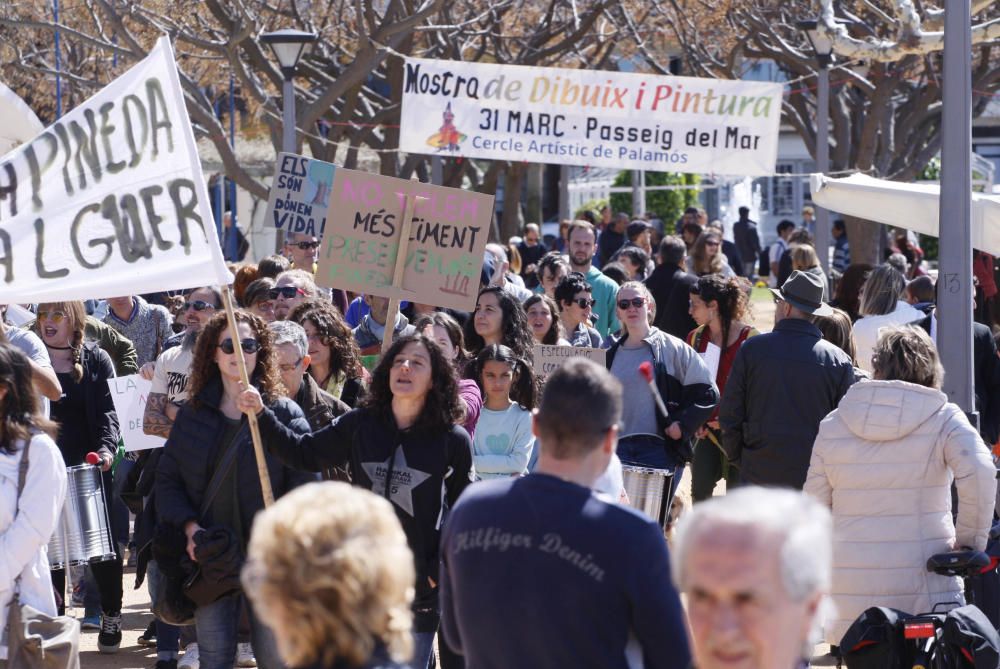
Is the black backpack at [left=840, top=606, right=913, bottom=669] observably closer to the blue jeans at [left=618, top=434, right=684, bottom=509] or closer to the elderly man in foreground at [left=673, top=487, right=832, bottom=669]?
the blue jeans at [left=618, top=434, right=684, bottom=509]

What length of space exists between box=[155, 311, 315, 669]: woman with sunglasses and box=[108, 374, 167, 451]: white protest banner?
190 centimetres

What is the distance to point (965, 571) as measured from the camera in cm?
578

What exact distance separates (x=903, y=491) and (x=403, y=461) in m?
1.89

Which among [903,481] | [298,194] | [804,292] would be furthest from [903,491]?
[298,194]

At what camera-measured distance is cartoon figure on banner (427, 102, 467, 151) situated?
14609 millimetres

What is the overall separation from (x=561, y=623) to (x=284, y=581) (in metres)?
0.88

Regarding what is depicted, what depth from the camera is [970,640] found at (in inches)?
219

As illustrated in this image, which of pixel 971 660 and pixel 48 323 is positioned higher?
A: pixel 48 323

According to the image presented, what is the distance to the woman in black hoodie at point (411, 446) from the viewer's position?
547 centimetres

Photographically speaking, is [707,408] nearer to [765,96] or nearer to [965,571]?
[965,571]

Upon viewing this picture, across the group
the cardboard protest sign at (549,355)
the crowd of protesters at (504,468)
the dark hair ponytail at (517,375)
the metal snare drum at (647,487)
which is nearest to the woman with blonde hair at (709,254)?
the crowd of protesters at (504,468)

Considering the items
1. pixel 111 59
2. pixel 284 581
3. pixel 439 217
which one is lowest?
pixel 284 581

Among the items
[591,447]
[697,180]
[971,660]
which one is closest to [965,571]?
A: [971,660]

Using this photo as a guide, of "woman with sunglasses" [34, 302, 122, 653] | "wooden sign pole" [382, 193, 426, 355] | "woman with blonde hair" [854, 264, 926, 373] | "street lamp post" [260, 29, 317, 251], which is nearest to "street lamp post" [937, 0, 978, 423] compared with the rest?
"woman with blonde hair" [854, 264, 926, 373]
